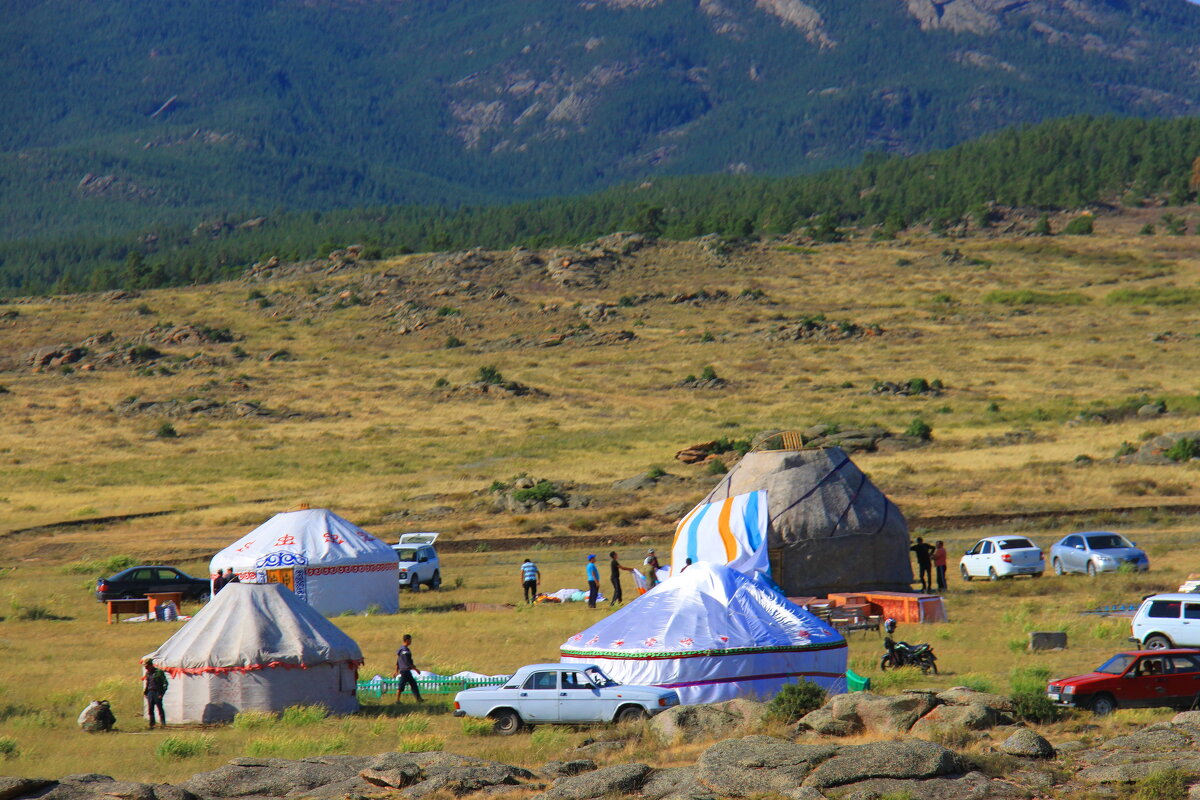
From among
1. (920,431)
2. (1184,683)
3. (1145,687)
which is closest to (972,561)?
(1184,683)

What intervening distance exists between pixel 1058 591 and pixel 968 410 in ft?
143

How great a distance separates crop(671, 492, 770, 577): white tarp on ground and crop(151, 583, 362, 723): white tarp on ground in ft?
29.9

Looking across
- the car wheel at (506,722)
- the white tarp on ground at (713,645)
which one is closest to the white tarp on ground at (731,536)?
the white tarp on ground at (713,645)

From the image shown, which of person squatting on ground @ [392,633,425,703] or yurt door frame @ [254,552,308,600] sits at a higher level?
yurt door frame @ [254,552,308,600]

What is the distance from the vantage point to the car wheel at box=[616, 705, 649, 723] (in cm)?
2295

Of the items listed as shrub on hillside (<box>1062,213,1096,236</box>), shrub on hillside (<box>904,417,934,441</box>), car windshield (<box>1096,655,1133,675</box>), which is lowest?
car windshield (<box>1096,655,1133,675</box>)

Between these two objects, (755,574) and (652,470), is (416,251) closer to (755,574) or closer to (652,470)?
(652,470)

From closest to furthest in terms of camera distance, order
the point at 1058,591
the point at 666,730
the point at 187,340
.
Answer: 1. the point at 666,730
2. the point at 1058,591
3. the point at 187,340

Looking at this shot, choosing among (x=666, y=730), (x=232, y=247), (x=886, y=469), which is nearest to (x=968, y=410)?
(x=886, y=469)

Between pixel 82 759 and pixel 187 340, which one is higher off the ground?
pixel 187 340

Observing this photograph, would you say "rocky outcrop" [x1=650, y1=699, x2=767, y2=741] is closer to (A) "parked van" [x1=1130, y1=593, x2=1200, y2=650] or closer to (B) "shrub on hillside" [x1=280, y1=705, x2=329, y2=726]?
(B) "shrub on hillside" [x1=280, y1=705, x2=329, y2=726]

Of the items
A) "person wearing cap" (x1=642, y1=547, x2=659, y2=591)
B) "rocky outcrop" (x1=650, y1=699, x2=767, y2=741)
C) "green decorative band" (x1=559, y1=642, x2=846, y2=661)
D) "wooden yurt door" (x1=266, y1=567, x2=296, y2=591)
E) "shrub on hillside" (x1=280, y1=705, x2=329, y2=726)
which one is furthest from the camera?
"wooden yurt door" (x1=266, y1=567, x2=296, y2=591)

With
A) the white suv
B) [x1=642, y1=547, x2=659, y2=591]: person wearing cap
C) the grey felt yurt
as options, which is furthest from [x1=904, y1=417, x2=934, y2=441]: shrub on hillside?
[x1=642, y1=547, x2=659, y2=591]: person wearing cap

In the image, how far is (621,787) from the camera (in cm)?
1789
